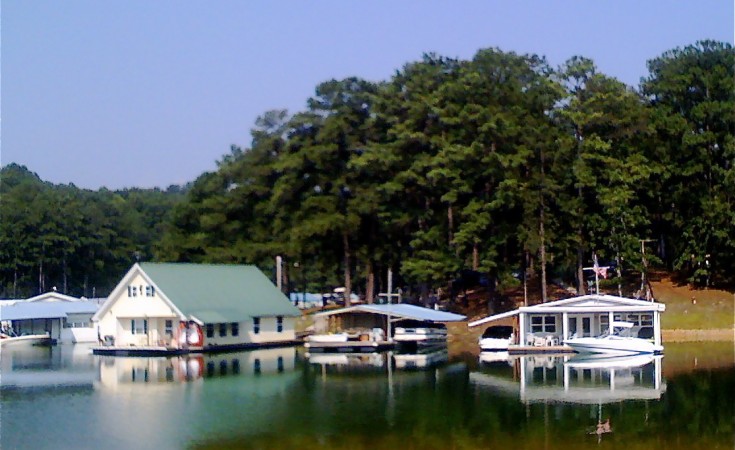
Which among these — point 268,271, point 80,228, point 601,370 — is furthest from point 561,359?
point 80,228

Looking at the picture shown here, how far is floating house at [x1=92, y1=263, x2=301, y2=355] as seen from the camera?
50.7 m

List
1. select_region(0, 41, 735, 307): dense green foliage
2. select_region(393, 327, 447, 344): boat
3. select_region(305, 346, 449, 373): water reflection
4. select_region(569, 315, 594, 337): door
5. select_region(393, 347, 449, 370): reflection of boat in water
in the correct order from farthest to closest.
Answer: select_region(0, 41, 735, 307): dense green foliage → select_region(393, 327, 447, 344): boat → select_region(569, 315, 594, 337): door → select_region(393, 347, 449, 370): reflection of boat in water → select_region(305, 346, 449, 373): water reflection

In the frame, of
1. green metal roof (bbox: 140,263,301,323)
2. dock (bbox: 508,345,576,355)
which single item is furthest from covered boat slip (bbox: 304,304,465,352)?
dock (bbox: 508,345,576,355)

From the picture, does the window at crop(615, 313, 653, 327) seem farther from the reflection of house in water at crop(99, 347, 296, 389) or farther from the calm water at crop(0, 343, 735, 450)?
the reflection of house in water at crop(99, 347, 296, 389)

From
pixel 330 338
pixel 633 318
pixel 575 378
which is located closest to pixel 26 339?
pixel 330 338

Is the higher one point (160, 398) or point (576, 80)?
point (576, 80)

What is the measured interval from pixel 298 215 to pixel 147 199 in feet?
193

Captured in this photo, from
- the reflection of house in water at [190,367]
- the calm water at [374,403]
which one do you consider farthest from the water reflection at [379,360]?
the reflection of house in water at [190,367]

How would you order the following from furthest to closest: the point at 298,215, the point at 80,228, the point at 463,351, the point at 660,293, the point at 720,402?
1. the point at 80,228
2. the point at 298,215
3. the point at 660,293
4. the point at 463,351
5. the point at 720,402

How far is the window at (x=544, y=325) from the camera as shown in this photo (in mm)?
52031

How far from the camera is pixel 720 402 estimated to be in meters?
31.4

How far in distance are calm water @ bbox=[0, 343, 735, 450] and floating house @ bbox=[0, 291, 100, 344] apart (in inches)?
757

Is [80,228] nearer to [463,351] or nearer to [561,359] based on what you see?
[463,351]

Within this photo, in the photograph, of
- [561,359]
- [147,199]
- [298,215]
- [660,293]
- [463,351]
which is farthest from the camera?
[147,199]
